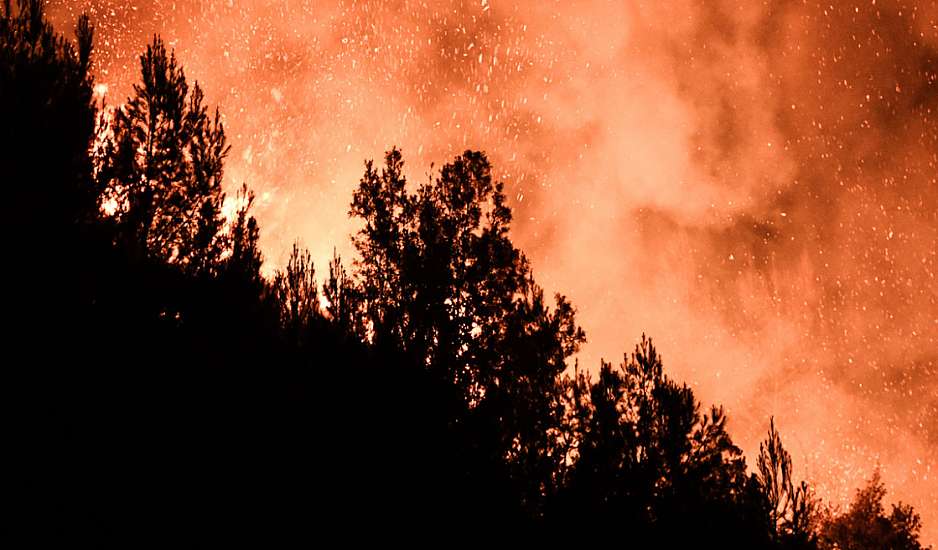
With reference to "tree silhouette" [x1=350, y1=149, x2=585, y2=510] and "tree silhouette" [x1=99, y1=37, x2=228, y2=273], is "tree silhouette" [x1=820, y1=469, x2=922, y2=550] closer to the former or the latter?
"tree silhouette" [x1=350, y1=149, x2=585, y2=510]

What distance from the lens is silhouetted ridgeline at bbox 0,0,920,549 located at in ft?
28.8

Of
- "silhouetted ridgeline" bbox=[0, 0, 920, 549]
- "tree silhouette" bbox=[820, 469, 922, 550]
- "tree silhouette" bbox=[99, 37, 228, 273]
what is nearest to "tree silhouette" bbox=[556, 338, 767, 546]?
"silhouetted ridgeline" bbox=[0, 0, 920, 549]

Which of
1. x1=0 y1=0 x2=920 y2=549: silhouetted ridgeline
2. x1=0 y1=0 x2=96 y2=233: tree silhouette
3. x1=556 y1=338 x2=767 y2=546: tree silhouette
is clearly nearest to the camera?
x1=0 y1=0 x2=920 y2=549: silhouetted ridgeline

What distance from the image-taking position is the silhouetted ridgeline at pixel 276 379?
878 centimetres

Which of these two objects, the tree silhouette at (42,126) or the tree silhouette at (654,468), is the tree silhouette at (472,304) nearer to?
the tree silhouette at (654,468)

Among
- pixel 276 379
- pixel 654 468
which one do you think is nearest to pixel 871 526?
pixel 654 468

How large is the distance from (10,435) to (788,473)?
52.2ft

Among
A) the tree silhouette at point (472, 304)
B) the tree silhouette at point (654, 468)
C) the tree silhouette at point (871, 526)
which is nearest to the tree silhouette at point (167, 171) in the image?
the tree silhouette at point (472, 304)

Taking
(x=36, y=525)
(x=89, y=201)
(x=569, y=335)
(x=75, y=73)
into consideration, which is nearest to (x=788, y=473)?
(x=569, y=335)

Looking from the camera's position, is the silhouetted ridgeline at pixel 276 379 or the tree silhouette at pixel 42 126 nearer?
the silhouetted ridgeline at pixel 276 379

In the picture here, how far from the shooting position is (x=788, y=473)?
13.5m

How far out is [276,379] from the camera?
1034 cm

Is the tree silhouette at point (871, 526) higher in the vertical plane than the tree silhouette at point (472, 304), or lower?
lower

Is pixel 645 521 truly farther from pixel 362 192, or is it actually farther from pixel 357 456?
pixel 362 192
